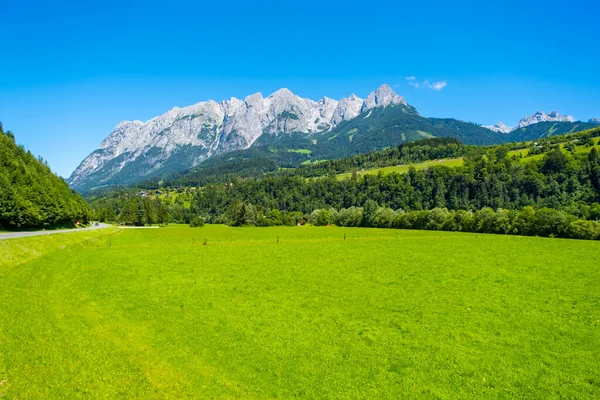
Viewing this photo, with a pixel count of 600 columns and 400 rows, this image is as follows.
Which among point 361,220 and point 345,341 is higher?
point 345,341

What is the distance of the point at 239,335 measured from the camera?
2138cm

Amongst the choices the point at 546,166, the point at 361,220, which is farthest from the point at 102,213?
the point at 546,166

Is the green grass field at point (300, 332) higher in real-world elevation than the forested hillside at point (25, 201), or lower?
lower

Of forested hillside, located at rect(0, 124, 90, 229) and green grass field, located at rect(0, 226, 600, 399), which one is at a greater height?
forested hillside, located at rect(0, 124, 90, 229)

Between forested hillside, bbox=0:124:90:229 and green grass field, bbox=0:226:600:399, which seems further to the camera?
forested hillside, bbox=0:124:90:229

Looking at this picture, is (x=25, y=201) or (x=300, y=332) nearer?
(x=300, y=332)

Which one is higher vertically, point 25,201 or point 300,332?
point 25,201

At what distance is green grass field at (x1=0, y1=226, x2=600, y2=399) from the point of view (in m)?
15.8

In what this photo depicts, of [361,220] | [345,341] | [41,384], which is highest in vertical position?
[41,384]

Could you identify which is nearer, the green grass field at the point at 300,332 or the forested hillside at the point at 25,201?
the green grass field at the point at 300,332

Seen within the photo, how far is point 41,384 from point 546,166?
21676cm

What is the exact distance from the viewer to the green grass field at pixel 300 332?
52.0 feet

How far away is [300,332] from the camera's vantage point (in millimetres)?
21578

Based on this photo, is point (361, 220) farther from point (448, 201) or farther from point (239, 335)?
point (239, 335)
